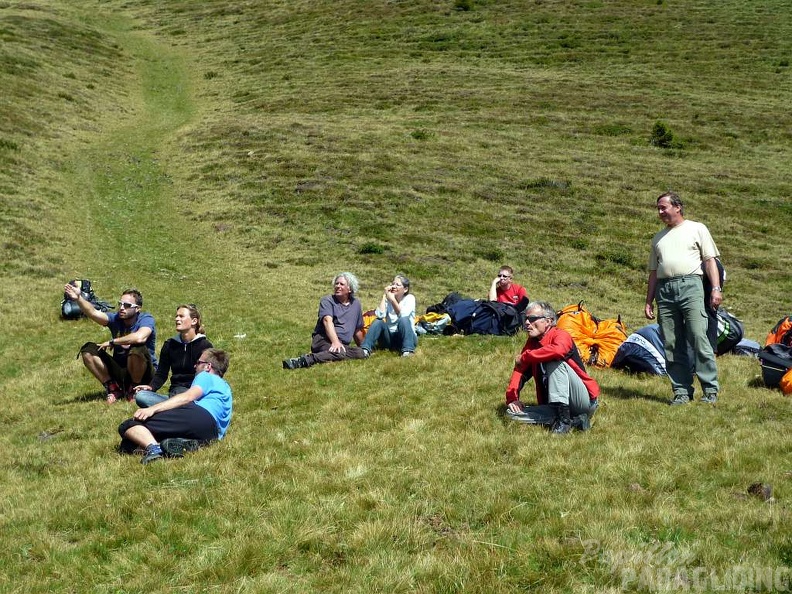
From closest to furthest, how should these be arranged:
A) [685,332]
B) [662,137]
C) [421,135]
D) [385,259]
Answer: [685,332] → [385,259] → [421,135] → [662,137]

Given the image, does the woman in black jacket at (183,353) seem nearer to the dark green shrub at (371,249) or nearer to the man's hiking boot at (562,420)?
the man's hiking boot at (562,420)

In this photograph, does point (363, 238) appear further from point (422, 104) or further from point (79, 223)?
point (422, 104)

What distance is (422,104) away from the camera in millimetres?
52281

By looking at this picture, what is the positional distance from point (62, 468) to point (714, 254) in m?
8.74

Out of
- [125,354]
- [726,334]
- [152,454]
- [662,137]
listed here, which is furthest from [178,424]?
[662,137]

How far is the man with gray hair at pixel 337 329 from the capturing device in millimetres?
12656

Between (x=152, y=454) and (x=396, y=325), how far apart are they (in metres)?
6.42

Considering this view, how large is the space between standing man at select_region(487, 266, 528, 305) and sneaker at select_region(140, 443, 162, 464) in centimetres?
962

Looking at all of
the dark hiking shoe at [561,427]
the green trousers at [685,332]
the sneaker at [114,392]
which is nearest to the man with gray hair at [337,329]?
the sneaker at [114,392]

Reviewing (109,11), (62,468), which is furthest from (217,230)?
(109,11)

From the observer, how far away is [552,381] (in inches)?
323

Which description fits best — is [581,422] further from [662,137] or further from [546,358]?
[662,137]

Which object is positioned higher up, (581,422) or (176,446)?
(176,446)

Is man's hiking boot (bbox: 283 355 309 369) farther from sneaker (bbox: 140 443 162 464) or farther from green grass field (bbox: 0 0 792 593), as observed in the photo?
sneaker (bbox: 140 443 162 464)
